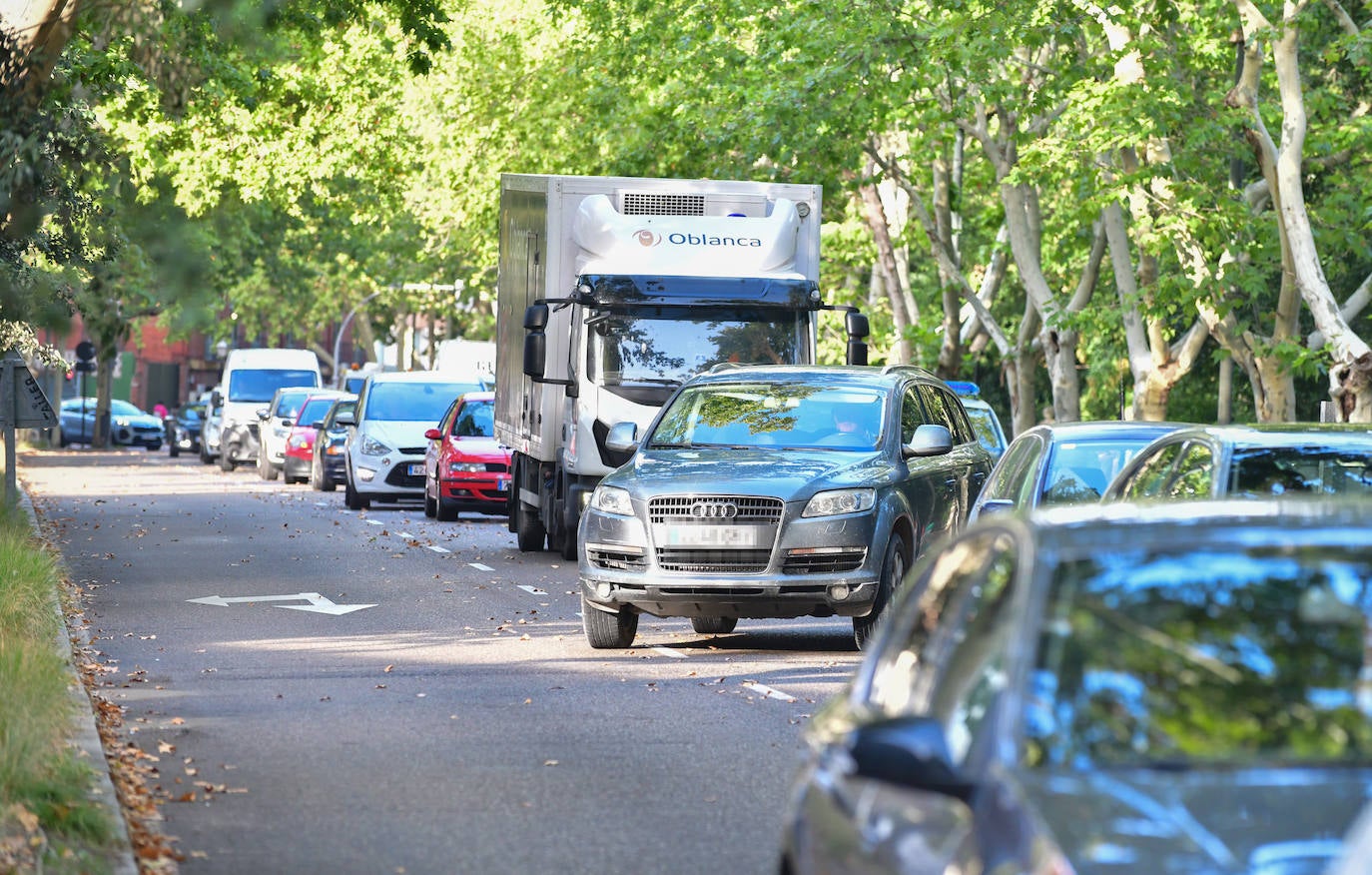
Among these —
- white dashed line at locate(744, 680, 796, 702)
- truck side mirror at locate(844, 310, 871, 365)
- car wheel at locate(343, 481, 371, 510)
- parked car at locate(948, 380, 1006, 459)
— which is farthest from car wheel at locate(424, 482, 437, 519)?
white dashed line at locate(744, 680, 796, 702)

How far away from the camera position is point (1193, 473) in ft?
33.5

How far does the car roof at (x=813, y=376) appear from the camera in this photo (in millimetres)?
15609

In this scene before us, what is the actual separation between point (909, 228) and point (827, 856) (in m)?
33.8

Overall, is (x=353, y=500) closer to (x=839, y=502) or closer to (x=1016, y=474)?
(x=839, y=502)

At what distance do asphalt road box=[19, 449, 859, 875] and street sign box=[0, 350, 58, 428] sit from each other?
5.50 ft

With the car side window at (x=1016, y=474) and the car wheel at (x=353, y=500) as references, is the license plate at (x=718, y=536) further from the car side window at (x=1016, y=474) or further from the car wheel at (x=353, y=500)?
the car wheel at (x=353, y=500)

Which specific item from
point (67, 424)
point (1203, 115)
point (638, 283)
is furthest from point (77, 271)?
point (67, 424)

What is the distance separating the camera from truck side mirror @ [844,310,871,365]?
69.3ft

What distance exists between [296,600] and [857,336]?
238 inches

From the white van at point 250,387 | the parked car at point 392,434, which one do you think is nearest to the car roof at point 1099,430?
the parked car at point 392,434

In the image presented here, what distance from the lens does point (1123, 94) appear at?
2558 centimetres

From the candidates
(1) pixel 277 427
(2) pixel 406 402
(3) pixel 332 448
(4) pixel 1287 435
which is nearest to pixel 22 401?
(2) pixel 406 402

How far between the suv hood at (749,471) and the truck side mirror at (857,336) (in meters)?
6.41

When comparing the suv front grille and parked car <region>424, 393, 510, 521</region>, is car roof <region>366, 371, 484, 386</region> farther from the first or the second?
the suv front grille
